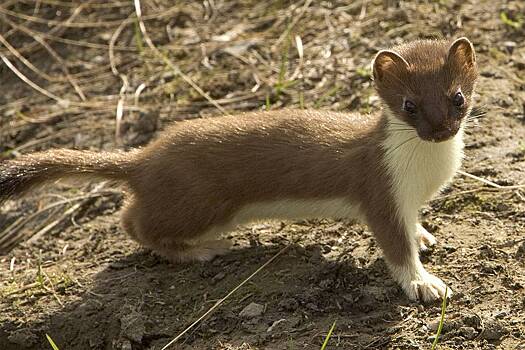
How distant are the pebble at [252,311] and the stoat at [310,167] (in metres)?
0.53

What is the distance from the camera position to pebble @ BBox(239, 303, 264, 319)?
4.02 m

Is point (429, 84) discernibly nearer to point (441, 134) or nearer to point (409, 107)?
point (409, 107)

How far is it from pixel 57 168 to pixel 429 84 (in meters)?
1.94

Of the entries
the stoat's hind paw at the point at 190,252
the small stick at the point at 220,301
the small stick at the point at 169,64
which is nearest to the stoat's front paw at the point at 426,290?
the small stick at the point at 220,301

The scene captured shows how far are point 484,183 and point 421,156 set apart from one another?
2.85 ft

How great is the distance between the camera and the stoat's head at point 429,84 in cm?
369

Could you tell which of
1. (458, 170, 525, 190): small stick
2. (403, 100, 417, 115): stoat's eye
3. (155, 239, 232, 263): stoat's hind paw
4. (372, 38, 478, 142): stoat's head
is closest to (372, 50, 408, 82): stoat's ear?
(372, 38, 478, 142): stoat's head

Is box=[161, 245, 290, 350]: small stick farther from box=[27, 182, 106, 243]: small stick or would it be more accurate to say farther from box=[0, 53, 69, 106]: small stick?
box=[0, 53, 69, 106]: small stick

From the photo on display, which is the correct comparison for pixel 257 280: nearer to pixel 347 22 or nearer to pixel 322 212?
pixel 322 212

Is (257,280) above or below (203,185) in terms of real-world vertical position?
below

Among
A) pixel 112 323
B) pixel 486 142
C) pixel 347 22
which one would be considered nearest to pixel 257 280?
pixel 112 323

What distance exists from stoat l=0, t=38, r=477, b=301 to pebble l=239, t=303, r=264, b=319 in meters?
0.53

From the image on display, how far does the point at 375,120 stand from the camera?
13.9 ft

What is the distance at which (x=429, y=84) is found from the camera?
3.76 metres
